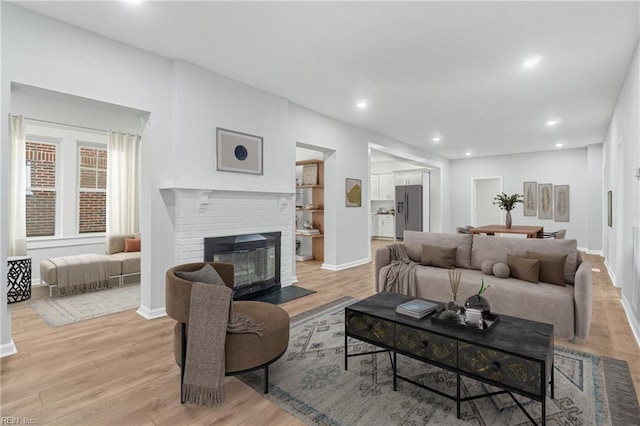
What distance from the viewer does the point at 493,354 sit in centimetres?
175

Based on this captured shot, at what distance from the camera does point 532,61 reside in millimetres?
3527

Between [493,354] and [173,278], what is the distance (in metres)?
1.90

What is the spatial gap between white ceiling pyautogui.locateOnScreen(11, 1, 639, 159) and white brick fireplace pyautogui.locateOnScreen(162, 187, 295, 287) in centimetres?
145

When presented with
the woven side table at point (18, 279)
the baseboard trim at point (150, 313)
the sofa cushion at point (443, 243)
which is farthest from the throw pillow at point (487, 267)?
the woven side table at point (18, 279)

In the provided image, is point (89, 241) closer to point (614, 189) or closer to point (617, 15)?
point (617, 15)

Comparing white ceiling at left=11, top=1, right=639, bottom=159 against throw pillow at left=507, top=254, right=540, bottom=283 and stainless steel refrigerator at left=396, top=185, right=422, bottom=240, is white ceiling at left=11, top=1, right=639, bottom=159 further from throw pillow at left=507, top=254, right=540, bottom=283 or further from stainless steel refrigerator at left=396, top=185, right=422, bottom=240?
stainless steel refrigerator at left=396, top=185, right=422, bottom=240

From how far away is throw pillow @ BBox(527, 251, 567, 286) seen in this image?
3.16 m

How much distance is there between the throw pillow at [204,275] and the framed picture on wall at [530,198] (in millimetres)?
9476

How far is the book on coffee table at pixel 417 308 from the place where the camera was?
85.6 inches

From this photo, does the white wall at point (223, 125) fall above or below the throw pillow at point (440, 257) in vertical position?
above

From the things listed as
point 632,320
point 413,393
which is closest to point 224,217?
point 413,393

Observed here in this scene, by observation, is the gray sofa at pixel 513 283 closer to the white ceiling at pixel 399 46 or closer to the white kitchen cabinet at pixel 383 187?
the white ceiling at pixel 399 46

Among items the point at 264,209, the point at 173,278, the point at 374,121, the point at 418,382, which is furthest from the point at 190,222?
the point at 374,121

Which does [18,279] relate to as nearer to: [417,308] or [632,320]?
[417,308]
